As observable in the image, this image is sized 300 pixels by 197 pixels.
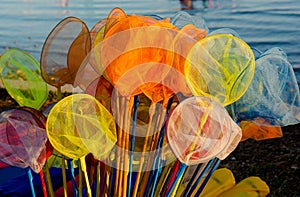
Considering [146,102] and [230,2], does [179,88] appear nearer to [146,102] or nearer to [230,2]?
[146,102]

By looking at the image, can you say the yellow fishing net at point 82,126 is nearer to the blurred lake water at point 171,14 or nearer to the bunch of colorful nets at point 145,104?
the bunch of colorful nets at point 145,104

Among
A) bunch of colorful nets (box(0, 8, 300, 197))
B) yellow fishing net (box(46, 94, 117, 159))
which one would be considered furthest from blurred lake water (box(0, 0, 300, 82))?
yellow fishing net (box(46, 94, 117, 159))

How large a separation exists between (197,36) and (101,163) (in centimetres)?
28

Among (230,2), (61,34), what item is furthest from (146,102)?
(230,2)

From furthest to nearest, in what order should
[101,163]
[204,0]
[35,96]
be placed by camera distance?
[204,0] → [35,96] → [101,163]

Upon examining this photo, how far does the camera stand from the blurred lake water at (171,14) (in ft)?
14.2

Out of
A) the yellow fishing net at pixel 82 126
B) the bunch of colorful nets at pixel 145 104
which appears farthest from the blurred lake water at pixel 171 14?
the yellow fishing net at pixel 82 126

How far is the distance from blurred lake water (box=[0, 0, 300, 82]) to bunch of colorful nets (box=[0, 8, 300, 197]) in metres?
3.02

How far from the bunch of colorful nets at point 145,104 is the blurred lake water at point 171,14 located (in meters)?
3.02

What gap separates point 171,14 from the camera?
4.68m

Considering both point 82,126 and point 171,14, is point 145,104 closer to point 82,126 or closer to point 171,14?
point 82,126

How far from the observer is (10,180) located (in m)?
1.43

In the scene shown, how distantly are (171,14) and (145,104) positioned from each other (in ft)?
12.3

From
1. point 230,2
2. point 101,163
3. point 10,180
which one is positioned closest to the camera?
point 101,163
